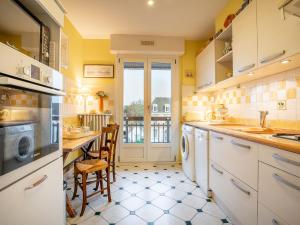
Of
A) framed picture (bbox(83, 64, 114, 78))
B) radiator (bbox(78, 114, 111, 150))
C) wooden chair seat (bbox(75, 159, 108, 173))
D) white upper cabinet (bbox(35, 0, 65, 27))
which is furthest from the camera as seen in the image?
framed picture (bbox(83, 64, 114, 78))

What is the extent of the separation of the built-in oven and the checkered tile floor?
1.06m

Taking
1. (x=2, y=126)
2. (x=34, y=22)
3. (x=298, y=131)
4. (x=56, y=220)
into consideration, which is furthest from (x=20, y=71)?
(x=298, y=131)

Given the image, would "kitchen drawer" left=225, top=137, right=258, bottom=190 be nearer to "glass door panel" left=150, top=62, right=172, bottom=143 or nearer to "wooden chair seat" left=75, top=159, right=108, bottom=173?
"wooden chair seat" left=75, top=159, right=108, bottom=173

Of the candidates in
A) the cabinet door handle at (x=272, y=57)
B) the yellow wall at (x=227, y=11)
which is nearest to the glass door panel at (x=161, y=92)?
the yellow wall at (x=227, y=11)

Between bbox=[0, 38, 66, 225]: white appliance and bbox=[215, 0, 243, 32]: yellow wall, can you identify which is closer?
bbox=[0, 38, 66, 225]: white appliance

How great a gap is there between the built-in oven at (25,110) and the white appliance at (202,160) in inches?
66.3

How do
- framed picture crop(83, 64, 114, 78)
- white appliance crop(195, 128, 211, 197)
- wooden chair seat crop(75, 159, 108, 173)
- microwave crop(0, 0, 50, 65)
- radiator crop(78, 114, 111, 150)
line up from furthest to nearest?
framed picture crop(83, 64, 114, 78) < radiator crop(78, 114, 111, 150) < white appliance crop(195, 128, 211, 197) < wooden chair seat crop(75, 159, 108, 173) < microwave crop(0, 0, 50, 65)

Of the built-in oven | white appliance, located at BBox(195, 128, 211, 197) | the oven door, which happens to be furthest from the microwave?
white appliance, located at BBox(195, 128, 211, 197)

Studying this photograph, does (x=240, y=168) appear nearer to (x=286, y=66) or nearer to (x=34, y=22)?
(x=286, y=66)

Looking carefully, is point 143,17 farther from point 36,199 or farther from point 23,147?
point 36,199

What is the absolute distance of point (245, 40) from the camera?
5.90ft

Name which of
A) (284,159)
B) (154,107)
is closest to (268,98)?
(284,159)

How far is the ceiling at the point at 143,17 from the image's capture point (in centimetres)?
238

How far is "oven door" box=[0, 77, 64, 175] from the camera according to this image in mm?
738
